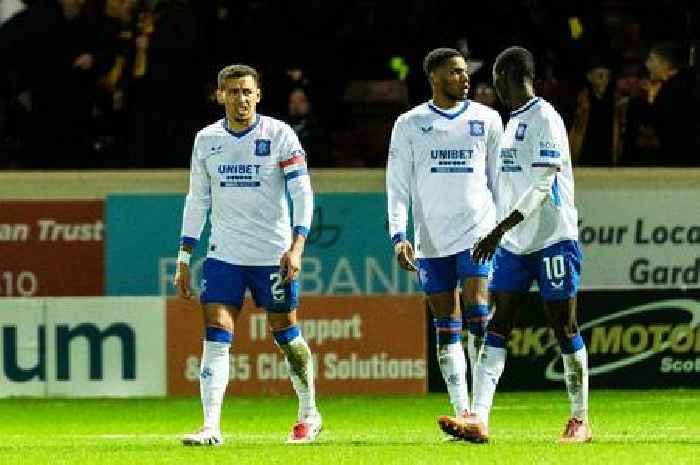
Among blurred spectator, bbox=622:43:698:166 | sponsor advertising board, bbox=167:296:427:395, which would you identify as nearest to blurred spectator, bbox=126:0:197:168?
sponsor advertising board, bbox=167:296:427:395

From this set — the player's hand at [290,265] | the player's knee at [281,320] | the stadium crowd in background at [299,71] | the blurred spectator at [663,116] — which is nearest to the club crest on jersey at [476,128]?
the player's hand at [290,265]

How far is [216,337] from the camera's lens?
1105 centimetres

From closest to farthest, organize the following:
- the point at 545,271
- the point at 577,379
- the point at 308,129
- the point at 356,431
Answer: the point at 545,271 → the point at 577,379 → the point at 356,431 → the point at 308,129

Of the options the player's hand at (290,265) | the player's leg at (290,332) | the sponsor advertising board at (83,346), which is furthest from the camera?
the sponsor advertising board at (83,346)

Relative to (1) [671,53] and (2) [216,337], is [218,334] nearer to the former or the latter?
(2) [216,337]

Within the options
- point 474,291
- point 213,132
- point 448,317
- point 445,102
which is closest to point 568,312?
point 474,291

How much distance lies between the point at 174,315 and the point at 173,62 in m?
2.58

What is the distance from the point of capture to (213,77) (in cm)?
1777

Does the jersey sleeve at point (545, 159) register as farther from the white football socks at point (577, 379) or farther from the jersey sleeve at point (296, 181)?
the jersey sleeve at point (296, 181)

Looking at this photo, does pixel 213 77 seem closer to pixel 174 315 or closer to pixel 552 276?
pixel 174 315

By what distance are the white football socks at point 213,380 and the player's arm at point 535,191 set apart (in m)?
1.56

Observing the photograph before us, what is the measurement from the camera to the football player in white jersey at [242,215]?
36.3 feet

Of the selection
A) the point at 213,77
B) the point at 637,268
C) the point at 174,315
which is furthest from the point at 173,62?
the point at 637,268

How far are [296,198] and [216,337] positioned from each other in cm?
85
